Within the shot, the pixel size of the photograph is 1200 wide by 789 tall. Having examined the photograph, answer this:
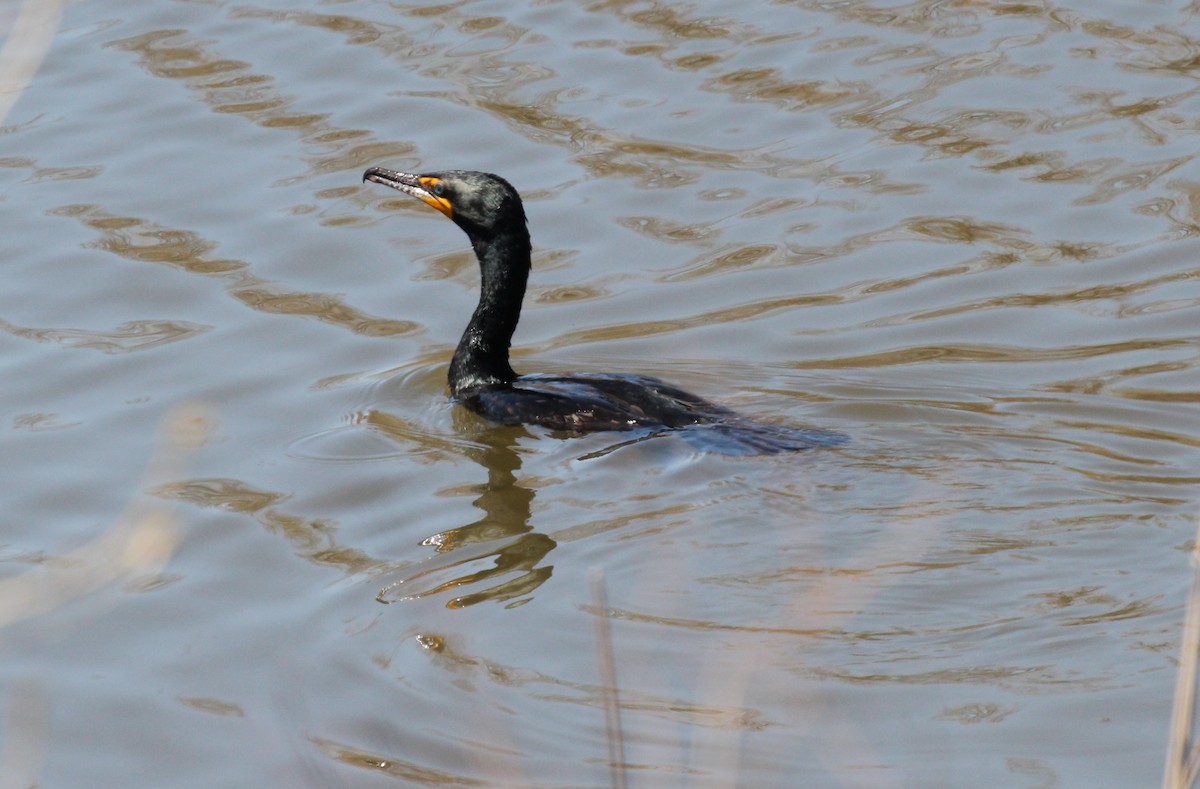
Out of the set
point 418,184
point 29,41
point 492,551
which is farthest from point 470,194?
point 29,41

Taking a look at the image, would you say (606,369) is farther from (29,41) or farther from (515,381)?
(29,41)

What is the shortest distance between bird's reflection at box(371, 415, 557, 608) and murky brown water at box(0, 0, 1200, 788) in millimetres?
27

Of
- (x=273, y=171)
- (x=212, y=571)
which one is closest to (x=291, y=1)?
(x=273, y=171)

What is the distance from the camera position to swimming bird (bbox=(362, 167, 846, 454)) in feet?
22.4

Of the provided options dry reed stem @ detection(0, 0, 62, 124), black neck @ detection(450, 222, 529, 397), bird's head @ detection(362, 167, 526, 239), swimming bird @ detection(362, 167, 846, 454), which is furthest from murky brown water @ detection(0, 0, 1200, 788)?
bird's head @ detection(362, 167, 526, 239)

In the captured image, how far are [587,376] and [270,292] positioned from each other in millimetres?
2069

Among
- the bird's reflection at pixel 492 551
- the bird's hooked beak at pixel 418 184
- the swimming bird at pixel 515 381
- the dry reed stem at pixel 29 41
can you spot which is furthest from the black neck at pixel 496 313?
the dry reed stem at pixel 29 41

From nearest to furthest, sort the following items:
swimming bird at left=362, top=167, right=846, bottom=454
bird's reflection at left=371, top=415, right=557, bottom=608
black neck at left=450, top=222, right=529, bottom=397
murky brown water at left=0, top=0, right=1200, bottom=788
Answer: murky brown water at left=0, top=0, right=1200, bottom=788
bird's reflection at left=371, top=415, right=557, bottom=608
swimming bird at left=362, top=167, right=846, bottom=454
black neck at left=450, top=222, right=529, bottom=397

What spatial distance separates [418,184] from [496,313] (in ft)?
2.31

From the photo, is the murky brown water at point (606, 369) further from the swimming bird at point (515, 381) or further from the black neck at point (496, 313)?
the black neck at point (496, 313)

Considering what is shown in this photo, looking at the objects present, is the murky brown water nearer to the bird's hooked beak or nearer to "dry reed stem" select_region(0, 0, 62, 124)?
"dry reed stem" select_region(0, 0, 62, 124)

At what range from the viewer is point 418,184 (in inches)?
298

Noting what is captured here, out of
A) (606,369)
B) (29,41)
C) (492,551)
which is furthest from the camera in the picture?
(606,369)

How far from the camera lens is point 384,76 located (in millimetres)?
10891
